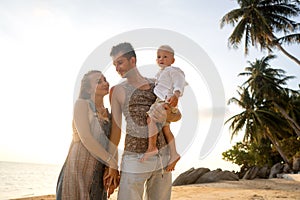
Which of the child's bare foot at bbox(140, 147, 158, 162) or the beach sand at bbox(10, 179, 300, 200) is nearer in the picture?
the child's bare foot at bbox(140, 147, 158, 162)

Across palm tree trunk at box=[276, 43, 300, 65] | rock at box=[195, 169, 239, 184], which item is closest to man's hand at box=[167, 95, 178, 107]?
rock at box=[195, 169, 239, 184]

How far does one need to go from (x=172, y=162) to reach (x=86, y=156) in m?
0.73

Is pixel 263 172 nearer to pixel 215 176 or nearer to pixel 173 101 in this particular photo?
pixel 215 176

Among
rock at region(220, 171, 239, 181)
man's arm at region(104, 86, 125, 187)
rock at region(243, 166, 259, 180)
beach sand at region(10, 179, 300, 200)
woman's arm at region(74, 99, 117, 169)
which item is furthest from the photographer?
rock at region(243, 166, 259, 180)

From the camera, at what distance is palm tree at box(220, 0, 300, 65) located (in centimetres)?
2186

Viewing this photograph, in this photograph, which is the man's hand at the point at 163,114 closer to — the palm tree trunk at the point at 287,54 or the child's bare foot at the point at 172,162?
the child's bare foot at the point at 172,162

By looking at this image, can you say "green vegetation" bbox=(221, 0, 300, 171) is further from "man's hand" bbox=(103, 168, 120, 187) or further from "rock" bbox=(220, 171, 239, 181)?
"man's hand" bbox=(103, 168, 120, 187)

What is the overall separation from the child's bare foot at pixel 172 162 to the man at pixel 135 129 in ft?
0.12

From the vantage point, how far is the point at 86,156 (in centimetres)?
264

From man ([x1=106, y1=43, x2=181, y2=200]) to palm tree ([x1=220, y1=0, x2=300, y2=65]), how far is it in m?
20.7

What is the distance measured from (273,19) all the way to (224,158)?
1745 centimetres

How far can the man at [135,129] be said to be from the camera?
238cm

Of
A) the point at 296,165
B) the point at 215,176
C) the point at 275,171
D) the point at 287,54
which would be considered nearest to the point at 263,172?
the point at 275,171

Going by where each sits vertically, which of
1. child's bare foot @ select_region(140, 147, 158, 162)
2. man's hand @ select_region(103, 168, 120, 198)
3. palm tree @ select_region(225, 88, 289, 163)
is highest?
palm tree @ select_region(225, 88, 289, 163)
